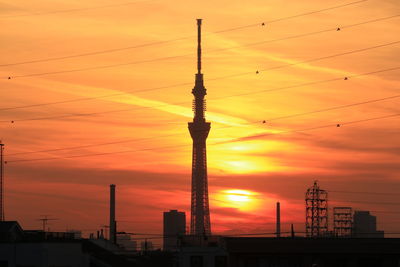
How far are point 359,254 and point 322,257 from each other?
3377 mm

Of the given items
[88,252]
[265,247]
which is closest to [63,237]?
[88,252]

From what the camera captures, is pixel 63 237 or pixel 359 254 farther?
pixel 63 237

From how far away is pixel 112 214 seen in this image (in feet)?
476

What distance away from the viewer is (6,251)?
251 ft

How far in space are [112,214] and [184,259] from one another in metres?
56.5

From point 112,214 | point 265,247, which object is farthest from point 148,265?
point 112,214

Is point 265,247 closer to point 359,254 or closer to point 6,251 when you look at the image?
point 359,254

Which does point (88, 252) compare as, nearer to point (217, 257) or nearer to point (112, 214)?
point (217, 257)

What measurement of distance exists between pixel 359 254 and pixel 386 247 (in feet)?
8.31

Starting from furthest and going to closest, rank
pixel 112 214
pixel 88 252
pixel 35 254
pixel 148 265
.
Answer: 1. pixel 112 214
2. pixel 148 265
3. pixel 88 252
4. pixel 35 254

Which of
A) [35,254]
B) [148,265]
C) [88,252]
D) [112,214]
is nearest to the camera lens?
[35,254]

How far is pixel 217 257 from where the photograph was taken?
3519 inches

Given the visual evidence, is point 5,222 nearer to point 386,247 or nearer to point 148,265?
point 148,265

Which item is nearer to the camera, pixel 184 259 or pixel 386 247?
pixel 386 247
